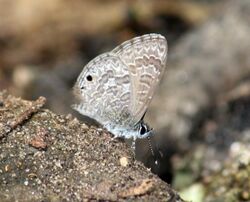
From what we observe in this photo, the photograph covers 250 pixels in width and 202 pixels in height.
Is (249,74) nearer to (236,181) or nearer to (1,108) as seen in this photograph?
(236,181)

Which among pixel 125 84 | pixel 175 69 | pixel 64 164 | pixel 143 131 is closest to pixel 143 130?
pixel 143 131

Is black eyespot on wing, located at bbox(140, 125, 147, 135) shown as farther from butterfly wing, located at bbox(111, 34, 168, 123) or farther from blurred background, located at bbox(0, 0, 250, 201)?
blurred background, located at bbox(0, 0, 250, 201)

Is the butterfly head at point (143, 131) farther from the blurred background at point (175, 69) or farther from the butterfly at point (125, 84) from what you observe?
the blurred background at point (175, 69)

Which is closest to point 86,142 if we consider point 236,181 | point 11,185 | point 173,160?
point 11,185

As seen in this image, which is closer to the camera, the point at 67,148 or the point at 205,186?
the point at 67,148

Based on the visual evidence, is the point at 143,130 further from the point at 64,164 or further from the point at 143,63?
the point at 64,164

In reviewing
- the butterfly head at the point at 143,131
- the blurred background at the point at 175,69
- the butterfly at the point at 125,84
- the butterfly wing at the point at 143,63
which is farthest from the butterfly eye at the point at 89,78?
the blurred background at the point at 175,69
